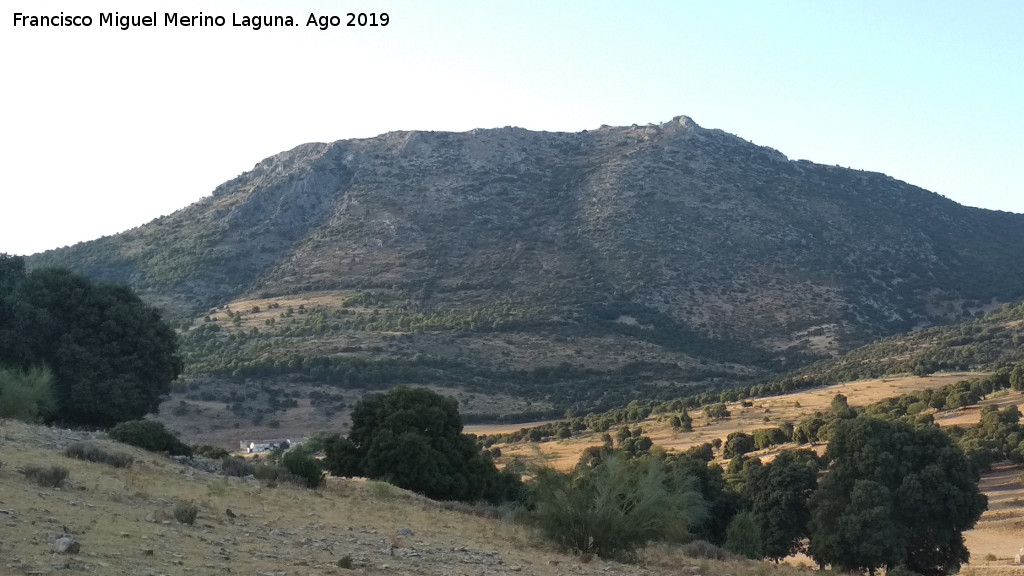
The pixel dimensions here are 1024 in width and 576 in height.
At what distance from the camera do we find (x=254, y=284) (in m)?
95.9

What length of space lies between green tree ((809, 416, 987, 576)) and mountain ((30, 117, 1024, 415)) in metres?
42.4

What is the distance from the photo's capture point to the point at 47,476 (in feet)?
50.6

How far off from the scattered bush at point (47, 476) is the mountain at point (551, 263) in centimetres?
5125

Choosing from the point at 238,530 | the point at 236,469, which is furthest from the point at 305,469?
the point at 238,530

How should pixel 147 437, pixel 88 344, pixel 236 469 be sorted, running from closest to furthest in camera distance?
pixel 236 469 → pixel 147 437 → pixel 88 344

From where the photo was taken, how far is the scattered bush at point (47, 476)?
15.2 meters

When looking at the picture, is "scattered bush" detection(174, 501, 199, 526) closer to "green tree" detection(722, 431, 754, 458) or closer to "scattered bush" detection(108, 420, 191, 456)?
"scattered bush" detection(108, 420, 191, 456)

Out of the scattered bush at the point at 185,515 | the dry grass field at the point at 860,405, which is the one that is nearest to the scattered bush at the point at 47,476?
the scattered bush at the point at 185,515

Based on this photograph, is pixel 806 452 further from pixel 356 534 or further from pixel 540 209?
pixel 540 209

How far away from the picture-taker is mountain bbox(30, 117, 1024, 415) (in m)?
76.8

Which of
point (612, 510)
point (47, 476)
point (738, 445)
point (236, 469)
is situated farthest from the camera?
point (738, 445)

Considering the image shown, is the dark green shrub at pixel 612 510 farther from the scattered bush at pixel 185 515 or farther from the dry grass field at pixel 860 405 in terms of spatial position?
the dry grass field at pixel 860 405

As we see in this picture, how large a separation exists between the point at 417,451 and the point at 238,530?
14515 mm

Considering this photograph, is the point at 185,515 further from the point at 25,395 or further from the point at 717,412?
the point at 717,412
